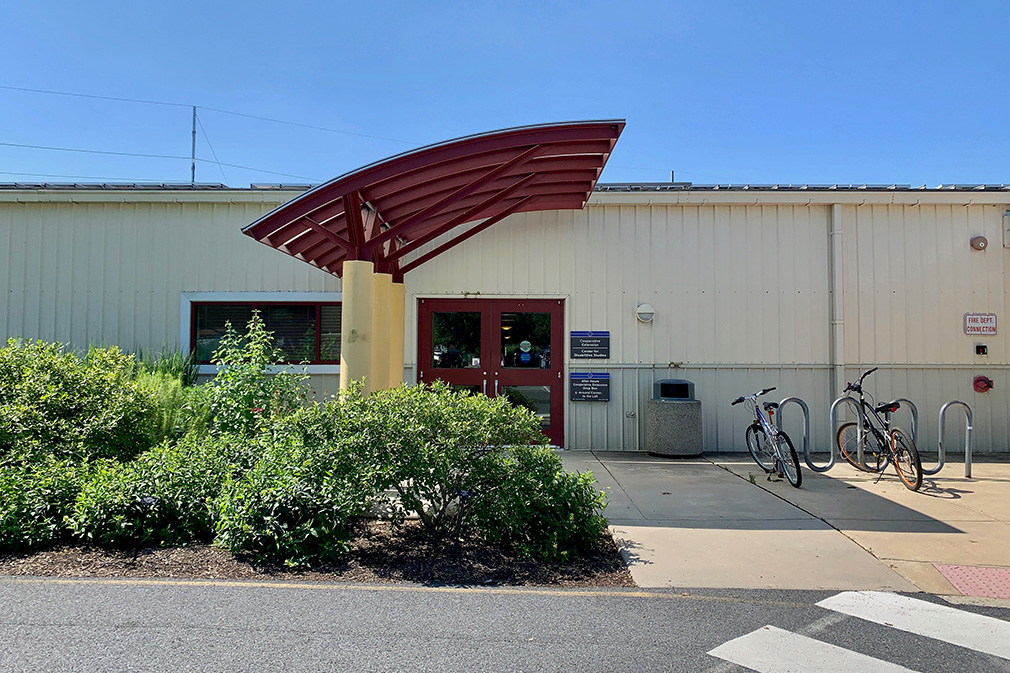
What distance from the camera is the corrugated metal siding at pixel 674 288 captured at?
35.4 ft

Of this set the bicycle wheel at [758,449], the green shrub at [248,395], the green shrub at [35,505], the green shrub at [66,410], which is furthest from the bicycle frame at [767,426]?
the green shrub at [35,505]

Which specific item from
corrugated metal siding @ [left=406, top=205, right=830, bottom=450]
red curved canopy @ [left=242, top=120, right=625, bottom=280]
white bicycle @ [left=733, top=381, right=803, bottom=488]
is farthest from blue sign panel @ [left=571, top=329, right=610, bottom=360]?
white bicycle @ [left=733, top=381, right=803, bottom=488]

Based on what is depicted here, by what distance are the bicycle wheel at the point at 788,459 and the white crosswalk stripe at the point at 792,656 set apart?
4.32 m

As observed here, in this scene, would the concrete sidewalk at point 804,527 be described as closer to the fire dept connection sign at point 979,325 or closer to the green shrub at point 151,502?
the fire dept connection sign at point 979,325

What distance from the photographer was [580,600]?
464 cm

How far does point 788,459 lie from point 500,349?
4.39 metres

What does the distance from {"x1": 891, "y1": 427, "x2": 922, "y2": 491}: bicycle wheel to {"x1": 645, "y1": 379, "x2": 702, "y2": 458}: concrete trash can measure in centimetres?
258

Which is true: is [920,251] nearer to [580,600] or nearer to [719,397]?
[719,397]

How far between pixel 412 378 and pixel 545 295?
2.41m

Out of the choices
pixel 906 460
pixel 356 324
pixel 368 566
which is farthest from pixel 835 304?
pixel 368 566

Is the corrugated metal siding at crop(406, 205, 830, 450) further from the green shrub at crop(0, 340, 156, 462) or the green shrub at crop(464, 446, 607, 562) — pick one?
the green shrub at crop(464, 446, 607, 562)

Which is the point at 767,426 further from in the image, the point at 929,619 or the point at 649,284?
the point at 929,619

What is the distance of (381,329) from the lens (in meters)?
8.28

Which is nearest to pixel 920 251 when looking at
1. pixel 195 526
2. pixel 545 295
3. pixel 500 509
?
pixel 545 295
